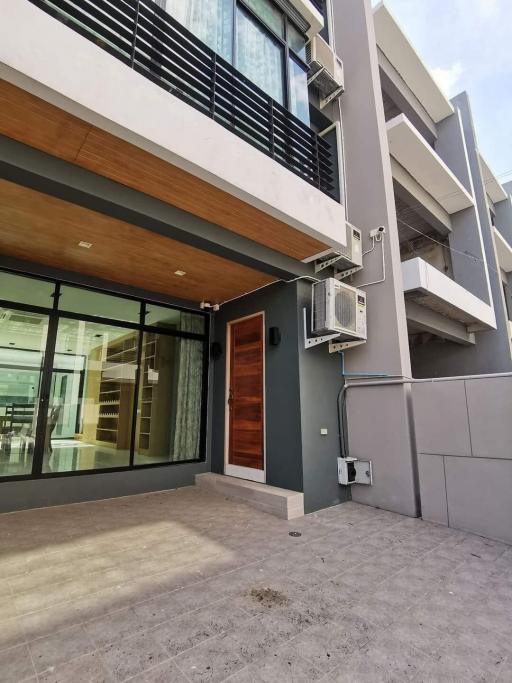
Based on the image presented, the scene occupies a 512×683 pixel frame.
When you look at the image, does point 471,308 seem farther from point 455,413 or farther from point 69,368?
point 69,368

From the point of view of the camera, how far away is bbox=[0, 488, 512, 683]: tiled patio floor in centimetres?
150

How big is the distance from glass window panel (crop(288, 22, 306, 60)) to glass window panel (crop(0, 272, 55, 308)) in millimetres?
4377

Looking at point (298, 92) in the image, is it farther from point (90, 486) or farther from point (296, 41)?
point (90, 486)

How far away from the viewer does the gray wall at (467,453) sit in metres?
3.16

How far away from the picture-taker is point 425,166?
6879 millimetres

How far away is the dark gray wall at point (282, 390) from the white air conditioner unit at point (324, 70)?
3.22 meters

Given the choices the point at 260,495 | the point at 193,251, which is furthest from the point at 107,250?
the point at 260,495

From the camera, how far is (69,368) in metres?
4.29

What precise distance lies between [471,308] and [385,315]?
358 centimetres

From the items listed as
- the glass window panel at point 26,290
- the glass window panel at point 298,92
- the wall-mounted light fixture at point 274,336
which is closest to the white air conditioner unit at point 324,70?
the glass window panel at point 298,92

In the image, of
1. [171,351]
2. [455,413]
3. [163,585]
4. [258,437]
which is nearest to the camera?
[163,585]

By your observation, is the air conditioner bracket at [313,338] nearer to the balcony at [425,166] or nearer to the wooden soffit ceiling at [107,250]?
the wooden soffit ceiling at [107,250]

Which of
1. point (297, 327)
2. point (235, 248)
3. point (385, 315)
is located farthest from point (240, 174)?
point (385, 315)

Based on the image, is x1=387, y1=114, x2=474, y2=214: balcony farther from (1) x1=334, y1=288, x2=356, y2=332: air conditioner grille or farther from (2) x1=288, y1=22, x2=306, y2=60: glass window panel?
(1) x1=334, y1=288, x2=356, y2=332: air conditioner grille
